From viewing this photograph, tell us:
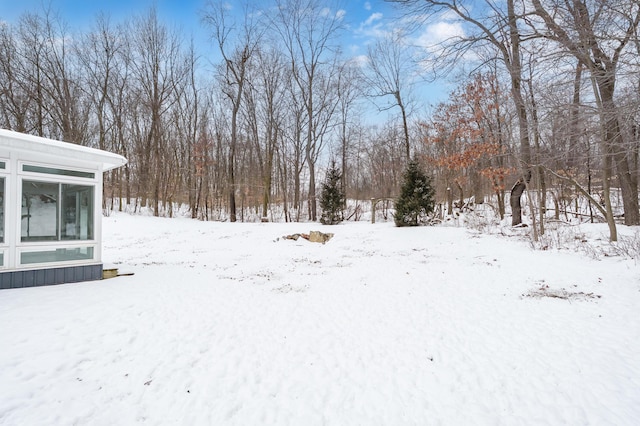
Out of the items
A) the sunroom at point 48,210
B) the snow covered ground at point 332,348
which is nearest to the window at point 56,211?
the sunroom at point 48,210

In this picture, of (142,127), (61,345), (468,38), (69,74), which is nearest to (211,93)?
(142,127)

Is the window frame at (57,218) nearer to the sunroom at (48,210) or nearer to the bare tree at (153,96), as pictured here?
the sunroom at (48,210)

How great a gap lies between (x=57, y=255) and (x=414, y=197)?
12640 mm

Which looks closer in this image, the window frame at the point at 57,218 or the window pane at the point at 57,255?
the window frame at the point at 57,218

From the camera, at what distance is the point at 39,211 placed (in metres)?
5.73

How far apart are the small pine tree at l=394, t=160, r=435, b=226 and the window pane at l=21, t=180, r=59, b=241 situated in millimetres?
12284

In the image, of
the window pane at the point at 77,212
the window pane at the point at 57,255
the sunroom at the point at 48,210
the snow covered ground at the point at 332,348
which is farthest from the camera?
the window pane at the point at 77,212

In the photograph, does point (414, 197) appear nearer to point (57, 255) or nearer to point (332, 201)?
point (332, 201)

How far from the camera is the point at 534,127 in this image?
7555 mm

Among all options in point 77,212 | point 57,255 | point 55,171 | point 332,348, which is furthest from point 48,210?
point 332,348

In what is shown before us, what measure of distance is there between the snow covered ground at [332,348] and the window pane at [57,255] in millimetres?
611

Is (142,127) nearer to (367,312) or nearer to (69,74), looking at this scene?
(69,74)

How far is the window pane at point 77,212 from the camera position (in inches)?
239

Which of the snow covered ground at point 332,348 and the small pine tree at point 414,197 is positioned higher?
the small pine tree at point 414,197
